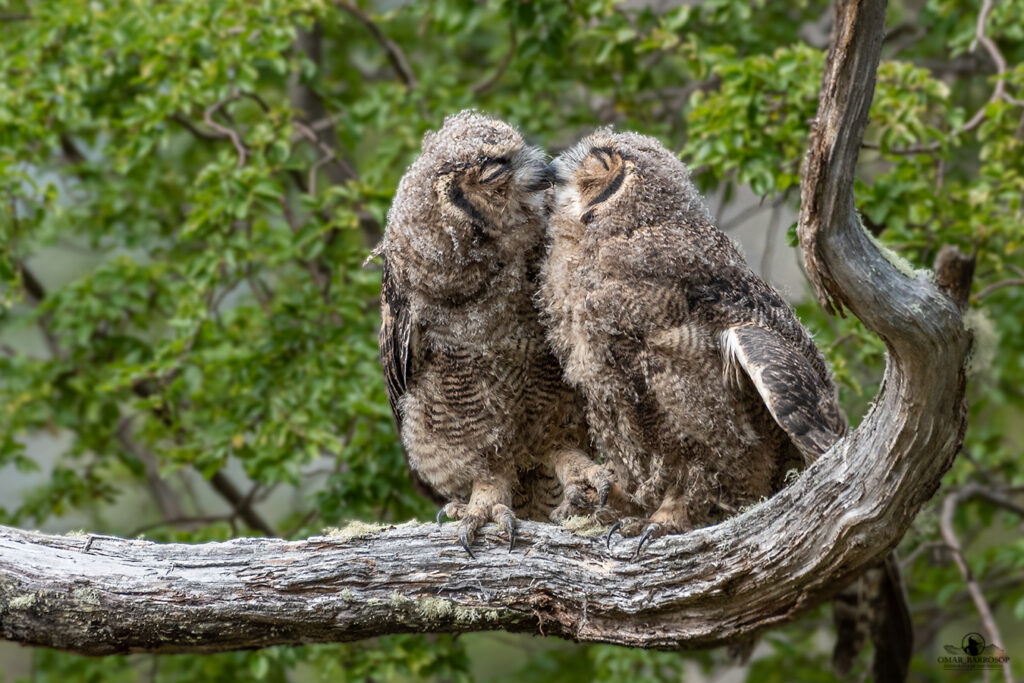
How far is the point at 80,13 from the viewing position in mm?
5402

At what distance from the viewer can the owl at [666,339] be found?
3176 millimetres

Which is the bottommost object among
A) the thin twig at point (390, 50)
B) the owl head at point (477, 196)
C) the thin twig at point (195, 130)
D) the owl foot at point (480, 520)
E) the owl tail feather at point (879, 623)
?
the owl tail feather at point (879, 623)

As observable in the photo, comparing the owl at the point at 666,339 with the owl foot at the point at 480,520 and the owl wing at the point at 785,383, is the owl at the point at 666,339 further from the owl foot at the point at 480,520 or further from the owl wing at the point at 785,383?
the owl foot at the point at 480,520

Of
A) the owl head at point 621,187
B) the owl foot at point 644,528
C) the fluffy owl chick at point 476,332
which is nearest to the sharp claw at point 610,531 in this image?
the owl foot at point 644,528

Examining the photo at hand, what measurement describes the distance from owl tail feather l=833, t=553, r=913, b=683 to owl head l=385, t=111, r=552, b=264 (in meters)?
1.98

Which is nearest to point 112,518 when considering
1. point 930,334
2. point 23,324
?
point 23,324

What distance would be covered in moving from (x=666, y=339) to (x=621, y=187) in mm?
525

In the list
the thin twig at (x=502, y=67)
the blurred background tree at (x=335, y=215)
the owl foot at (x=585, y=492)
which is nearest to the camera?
the owl foot at (x=585, y=492)

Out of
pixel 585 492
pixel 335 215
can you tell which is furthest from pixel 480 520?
pixel 335 215

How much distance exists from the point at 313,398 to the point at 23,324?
2.13 metres

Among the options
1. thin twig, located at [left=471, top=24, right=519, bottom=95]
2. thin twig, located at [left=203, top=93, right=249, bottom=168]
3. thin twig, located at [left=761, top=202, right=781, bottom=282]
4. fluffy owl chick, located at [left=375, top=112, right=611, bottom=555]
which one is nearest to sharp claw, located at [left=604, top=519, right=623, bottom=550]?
fluffy owl chick, located at [left=375, top=112, right=611, bottom=555]

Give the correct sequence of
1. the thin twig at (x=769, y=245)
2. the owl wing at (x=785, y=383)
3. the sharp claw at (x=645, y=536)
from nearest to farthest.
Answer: the owl wing at (x=785, y=383) → the sharp claw at (x=645, y=536) → the thin twig at (x=769, y=245)

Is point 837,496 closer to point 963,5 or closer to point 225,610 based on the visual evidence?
point 225,610

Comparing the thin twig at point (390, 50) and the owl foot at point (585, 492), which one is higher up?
the thin twig at point (390, 50)
